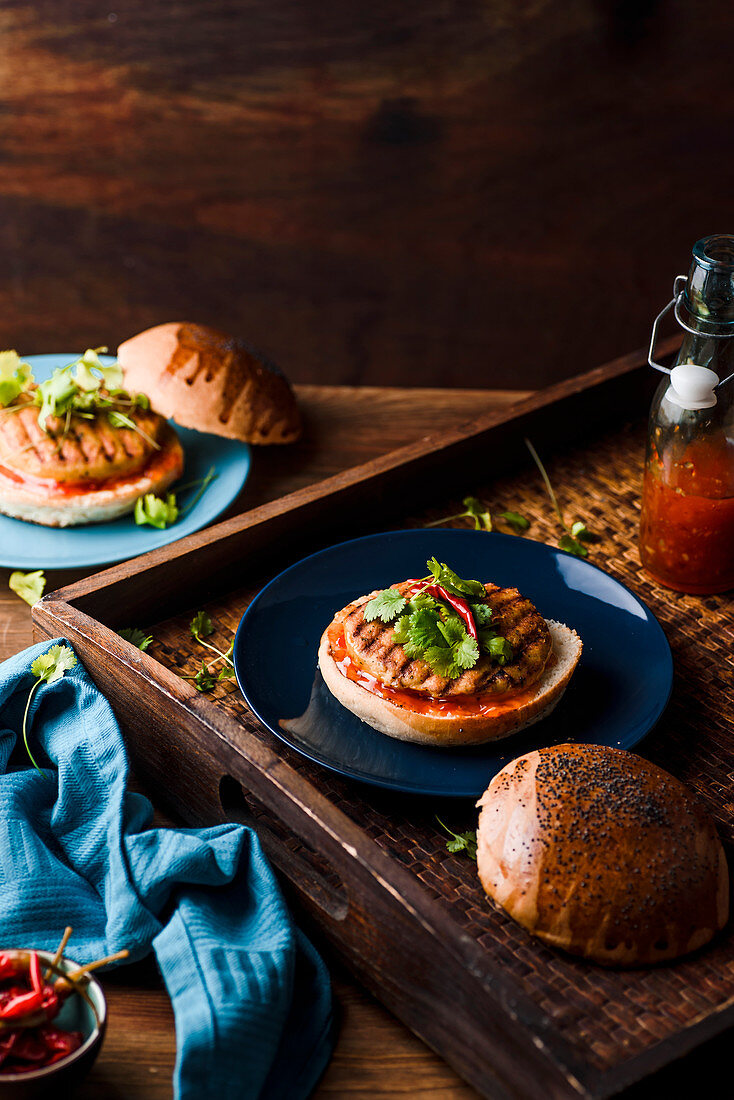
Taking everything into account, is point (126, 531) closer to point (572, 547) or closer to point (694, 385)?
point (572, 547)

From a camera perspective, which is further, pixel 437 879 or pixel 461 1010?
pixel 437 879

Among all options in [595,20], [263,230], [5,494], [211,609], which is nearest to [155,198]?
[263,230]

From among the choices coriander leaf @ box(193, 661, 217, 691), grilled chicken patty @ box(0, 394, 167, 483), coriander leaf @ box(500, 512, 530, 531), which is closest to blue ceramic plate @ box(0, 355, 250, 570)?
grilled chicken patty @ box(0, 394, 167, 483)

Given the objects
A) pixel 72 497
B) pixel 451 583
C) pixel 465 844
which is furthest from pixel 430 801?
pixel 72 497

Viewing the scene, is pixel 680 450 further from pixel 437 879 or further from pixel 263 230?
pixel 263 230

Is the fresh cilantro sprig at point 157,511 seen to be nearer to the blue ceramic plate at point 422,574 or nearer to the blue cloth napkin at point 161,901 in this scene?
the blue ceramic plate at point 422,574
